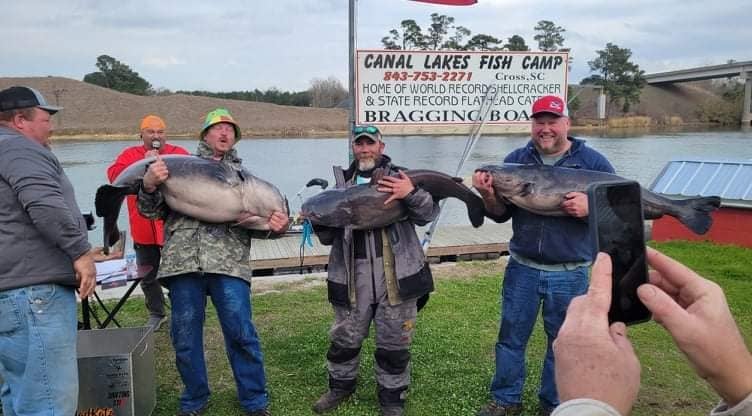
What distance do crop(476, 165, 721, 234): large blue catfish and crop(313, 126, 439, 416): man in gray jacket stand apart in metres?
0.51

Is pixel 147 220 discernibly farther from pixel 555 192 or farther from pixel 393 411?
pixel 555 192

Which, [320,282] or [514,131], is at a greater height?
[514,131]

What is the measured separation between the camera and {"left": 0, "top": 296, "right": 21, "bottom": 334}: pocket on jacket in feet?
9.10

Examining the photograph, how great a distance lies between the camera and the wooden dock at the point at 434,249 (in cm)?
801

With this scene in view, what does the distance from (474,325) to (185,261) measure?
3.04 metres

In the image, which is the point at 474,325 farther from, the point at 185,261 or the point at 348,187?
the point at 185,261

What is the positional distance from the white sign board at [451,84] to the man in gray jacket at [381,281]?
2848mm

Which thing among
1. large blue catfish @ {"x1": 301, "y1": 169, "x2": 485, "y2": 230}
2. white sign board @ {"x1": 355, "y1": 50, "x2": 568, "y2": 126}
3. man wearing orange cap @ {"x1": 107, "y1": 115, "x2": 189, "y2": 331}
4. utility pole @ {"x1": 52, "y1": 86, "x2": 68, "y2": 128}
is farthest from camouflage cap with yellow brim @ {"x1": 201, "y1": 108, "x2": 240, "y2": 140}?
utility pole @ {"x1": 52, "y1": 86, "x2": 68, "y2": 128}

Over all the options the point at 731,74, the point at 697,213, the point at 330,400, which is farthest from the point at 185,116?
the point at 731,74

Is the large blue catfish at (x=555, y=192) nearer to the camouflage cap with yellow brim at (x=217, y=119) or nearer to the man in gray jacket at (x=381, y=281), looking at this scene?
the man in gray jacket at (x=381, y=281)

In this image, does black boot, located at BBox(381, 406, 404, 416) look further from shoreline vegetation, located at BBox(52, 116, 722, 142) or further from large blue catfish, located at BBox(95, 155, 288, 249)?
shoreline vegetation, located at BBox(52, 116, 722, 142)

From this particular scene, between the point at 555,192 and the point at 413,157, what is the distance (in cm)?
1551

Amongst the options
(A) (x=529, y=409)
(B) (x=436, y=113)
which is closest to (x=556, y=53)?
(B) (x=436, y=113)

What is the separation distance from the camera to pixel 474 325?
5.62m
